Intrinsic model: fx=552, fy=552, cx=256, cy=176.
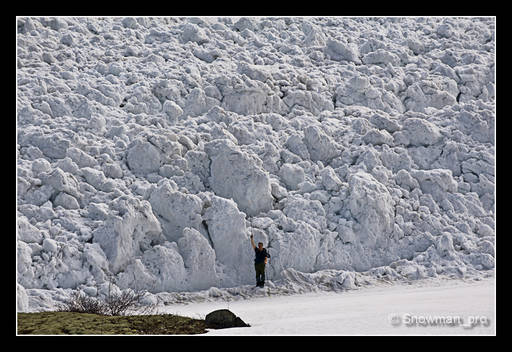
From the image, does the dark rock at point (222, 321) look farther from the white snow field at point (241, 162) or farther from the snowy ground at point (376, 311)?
the white snow field at point (241, 162)

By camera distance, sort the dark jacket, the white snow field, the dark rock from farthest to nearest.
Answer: the white snow field, the dark jacket, the dark rock

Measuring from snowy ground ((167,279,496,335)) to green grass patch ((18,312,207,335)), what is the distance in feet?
1.64

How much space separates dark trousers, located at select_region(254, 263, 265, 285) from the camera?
984 centimetres

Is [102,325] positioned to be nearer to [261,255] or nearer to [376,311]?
[376,311]

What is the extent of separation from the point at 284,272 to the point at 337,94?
20.7 feet

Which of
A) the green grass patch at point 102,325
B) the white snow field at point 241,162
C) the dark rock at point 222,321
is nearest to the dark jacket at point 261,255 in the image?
the white snow field at point 241,162

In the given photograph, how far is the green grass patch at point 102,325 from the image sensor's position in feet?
20.0

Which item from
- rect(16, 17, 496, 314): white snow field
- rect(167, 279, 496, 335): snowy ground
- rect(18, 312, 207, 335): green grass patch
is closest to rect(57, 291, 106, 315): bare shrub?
rect(18, 312, 207, 335): green grass patch

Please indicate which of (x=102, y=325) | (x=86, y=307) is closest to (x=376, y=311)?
(x=102, y=325)

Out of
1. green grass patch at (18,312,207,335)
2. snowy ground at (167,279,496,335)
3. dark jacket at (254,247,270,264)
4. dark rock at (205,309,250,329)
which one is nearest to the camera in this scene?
green grass patch at (18,312,207,335)

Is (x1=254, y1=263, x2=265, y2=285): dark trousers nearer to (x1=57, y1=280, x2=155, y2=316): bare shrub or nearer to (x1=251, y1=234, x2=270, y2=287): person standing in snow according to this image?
(x1=251, y1=234, x2=270, y2=287): person standing in snow

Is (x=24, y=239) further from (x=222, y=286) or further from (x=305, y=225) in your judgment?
(x=305, y=225)

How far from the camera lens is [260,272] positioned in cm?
988

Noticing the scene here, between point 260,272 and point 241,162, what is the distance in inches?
102
